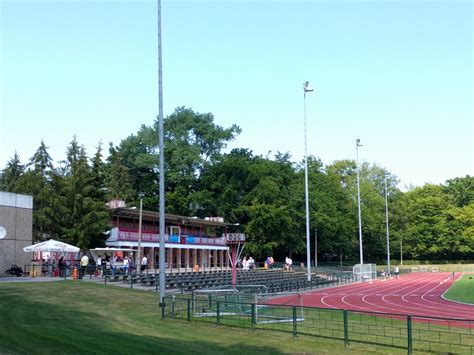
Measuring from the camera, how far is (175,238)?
60688mm

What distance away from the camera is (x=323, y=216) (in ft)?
267

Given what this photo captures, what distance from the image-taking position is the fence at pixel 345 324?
1473 centimetres

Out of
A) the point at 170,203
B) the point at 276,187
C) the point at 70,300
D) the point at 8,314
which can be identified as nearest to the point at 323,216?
the point at 276,187

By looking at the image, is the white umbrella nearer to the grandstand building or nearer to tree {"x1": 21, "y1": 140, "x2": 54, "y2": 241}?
the grandstand building

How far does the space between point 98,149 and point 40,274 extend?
23.3 metres

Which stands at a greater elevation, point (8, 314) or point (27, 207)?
point (27, 207)

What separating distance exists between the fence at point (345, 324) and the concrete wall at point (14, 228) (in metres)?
18.9

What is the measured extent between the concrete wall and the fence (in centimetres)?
1891

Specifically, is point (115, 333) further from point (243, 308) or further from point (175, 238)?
point (175, 238)

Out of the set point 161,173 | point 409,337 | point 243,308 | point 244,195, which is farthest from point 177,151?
point 409,337

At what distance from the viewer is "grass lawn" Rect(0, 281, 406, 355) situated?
1327 cm

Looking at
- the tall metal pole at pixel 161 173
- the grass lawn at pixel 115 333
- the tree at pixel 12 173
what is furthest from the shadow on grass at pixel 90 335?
the tree at pixel 12 173

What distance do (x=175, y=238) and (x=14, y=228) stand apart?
26344mm

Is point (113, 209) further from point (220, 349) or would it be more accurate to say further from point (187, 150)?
point (220, 349)
